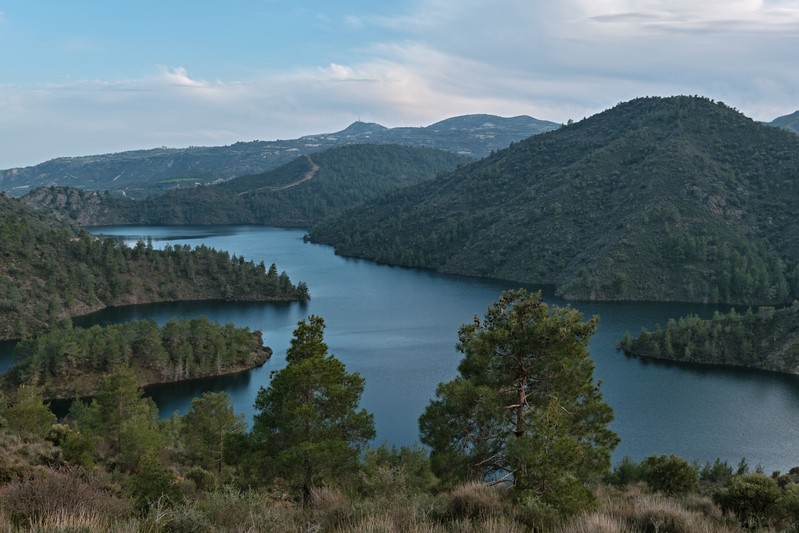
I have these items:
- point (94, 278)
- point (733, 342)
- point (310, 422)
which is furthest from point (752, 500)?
point (94, 278)

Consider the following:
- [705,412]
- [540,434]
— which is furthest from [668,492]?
[705,412]

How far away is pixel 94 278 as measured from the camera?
97.9 metres

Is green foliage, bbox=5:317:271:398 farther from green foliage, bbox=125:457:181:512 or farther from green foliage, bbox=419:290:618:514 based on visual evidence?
green foliage, bbox=419:290:618:514

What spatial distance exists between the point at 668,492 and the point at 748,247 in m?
96.1

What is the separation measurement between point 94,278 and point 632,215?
3607 inches

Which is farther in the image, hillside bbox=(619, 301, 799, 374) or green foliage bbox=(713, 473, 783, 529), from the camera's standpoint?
hillside bbox=(619, 301, 799, 374)

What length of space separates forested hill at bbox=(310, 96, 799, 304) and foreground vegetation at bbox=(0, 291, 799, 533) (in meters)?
81.1

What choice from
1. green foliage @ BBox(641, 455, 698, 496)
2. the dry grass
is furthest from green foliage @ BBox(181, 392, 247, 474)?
the dry grass

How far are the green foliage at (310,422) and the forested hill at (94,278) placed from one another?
70.5 metres

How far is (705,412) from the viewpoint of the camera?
51.5 m

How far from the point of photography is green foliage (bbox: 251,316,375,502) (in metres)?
18.5

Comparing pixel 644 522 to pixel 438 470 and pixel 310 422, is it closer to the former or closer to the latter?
pixel 438 470

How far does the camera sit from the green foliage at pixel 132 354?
55312 mm

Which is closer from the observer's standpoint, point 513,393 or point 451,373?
point 513,393
